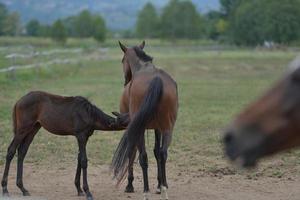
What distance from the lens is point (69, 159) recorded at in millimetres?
10055

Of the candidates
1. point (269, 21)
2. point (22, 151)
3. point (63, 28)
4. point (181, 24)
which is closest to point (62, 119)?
point (22, 151)

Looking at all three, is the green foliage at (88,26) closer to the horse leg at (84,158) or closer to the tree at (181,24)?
the tree at (181,24)

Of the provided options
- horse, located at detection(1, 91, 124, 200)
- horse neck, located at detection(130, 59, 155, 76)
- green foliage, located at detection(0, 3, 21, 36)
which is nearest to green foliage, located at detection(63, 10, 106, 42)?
green foliage, located at detection(0, 3, 21, 36)

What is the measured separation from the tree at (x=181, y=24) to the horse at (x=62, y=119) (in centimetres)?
10086

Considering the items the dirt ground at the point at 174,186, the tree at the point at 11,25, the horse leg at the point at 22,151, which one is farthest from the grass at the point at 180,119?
the tree at the point at 11,25

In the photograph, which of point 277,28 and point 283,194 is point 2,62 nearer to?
point 283,194

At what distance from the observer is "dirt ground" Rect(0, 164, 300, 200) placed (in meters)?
7.85

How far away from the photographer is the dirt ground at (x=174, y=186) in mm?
7852

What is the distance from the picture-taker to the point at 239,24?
282 feet

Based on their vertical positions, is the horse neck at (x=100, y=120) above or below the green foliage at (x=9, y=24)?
above

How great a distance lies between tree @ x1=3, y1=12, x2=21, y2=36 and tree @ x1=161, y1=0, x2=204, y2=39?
1094 inches

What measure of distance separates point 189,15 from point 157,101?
103932 mm

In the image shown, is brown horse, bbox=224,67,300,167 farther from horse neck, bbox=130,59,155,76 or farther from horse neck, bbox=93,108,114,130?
horse neck, bbox=130,59,155,76

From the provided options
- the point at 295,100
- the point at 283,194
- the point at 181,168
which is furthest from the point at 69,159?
the point at 295,100
